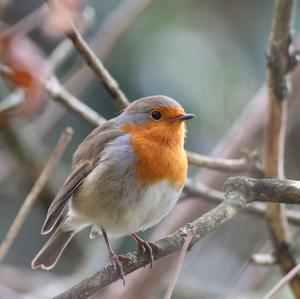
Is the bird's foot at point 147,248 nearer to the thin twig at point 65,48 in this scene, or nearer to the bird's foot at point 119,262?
the bird's foot at point 119,262

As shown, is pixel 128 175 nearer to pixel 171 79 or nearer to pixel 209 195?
pixel 209 195

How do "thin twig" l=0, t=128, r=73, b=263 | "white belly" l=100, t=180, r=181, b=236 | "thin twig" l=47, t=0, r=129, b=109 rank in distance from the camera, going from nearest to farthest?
"thin twig" l=0, t=128, r=73, b=263
"thin twig" l=47, t=0, r=129, b=109
"white belly" l=100, t=180, r=181, b=236

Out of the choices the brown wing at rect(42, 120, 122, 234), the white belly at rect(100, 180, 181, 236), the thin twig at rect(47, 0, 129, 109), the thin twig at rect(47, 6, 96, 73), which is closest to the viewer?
the thin twig at rect(47, 0, 129, 109)

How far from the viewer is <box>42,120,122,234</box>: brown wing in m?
3.25

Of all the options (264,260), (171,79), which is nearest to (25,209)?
(264,260)

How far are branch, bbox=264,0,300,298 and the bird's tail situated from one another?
1.11 meters

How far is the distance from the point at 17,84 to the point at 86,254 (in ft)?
4.55

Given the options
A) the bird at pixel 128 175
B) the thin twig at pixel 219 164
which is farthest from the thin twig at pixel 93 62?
the thin twig at pixel 219 164

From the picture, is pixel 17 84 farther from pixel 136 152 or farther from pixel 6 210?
pixel 6 210

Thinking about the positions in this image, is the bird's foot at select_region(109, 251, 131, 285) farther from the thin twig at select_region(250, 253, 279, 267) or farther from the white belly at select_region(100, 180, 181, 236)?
the thin twig at select_region(250, 253, 279, 267)

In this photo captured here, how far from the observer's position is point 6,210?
17.5 feet

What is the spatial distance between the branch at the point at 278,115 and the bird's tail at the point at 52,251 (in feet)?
3.63

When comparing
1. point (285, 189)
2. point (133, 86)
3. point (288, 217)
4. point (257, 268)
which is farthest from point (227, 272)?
point (285, 189)

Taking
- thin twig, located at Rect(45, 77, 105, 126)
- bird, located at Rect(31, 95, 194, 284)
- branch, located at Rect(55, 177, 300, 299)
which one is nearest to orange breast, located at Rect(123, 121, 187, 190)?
bird, located at Rect(31, 95, 194, 284)
